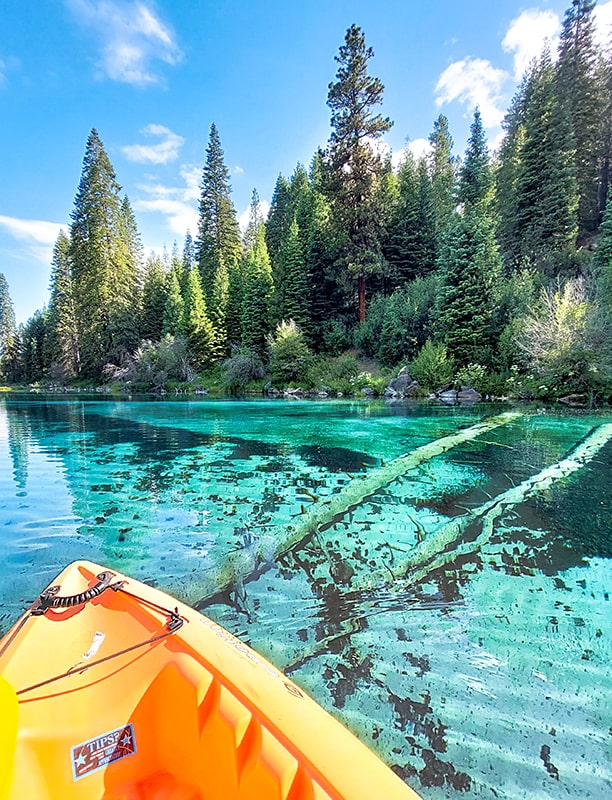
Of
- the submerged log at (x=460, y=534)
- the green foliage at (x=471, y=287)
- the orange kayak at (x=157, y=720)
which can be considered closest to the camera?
the orange kayak at (x=157, y=720)

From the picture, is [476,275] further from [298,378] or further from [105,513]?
[105,513]

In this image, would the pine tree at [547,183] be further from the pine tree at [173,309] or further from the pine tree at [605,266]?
the pine tree at [173,309]

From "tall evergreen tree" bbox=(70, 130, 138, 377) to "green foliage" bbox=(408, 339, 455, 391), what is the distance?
27.8 meters

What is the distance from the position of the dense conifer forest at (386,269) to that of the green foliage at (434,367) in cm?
8

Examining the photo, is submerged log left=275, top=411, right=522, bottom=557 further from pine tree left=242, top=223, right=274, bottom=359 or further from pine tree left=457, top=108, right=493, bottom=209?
pine tree left=242, top=223, right=274, bottom=359

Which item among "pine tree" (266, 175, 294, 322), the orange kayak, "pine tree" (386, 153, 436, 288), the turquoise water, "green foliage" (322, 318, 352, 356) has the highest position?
"pine tree" (266, 175, 294, 322)

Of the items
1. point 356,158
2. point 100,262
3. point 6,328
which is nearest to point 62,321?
point 100,262

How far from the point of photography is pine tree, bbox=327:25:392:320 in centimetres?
→ 2384

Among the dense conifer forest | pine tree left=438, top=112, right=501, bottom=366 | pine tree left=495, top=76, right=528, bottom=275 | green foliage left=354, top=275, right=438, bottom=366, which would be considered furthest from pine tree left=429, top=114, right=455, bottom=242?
pine tree left=438, top=112, right=501, bottom=366

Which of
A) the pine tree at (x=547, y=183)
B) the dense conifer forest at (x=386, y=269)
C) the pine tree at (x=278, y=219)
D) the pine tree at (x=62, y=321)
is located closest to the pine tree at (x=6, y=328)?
the pine tree at (x=62, y=321)

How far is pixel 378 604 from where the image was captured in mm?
3191

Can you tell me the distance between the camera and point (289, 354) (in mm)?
25375

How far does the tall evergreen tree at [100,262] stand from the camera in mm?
34750

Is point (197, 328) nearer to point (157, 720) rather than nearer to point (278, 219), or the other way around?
point (278, 219)
